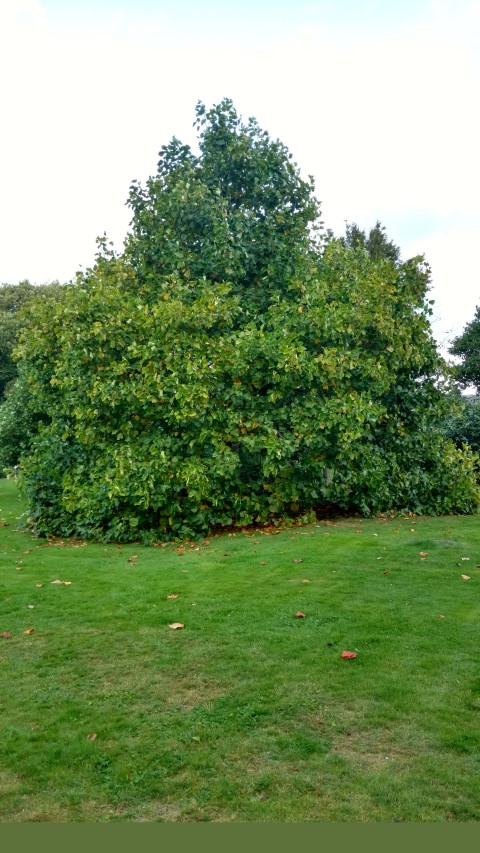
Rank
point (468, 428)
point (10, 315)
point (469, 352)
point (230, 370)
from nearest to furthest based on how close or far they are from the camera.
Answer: point (230, 370) → point (468, 428) → point (469, 352) → point (10, 315)

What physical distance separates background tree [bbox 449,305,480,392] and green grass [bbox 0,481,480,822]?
27021mm

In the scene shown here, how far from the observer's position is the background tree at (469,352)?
1341 inches

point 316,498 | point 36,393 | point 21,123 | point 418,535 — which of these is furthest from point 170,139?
point 418,535

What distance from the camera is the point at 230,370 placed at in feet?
38.0

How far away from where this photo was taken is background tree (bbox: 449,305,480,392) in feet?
112

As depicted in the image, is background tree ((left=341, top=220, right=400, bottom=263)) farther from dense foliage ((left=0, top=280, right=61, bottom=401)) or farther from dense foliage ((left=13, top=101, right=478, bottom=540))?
dense foliage ((left=13, top=101, right=478, bottom=540))

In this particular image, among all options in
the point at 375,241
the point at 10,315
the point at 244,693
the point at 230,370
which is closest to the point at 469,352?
the point at 375,241

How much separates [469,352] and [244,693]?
33515mm

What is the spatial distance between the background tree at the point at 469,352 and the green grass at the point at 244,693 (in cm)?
2702

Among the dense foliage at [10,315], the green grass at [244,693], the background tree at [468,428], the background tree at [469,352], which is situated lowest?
the green grass at [244,693]

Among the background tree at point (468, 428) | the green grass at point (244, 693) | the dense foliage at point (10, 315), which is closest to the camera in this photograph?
the green grass at point (244, 693)

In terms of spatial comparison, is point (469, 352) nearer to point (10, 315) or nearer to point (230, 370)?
point (230, 370)

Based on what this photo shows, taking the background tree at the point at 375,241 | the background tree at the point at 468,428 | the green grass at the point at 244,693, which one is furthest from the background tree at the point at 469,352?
the green grass at the point at 244,693

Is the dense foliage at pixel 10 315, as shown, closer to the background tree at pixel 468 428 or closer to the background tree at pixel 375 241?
the background tree at pixel 375 241
